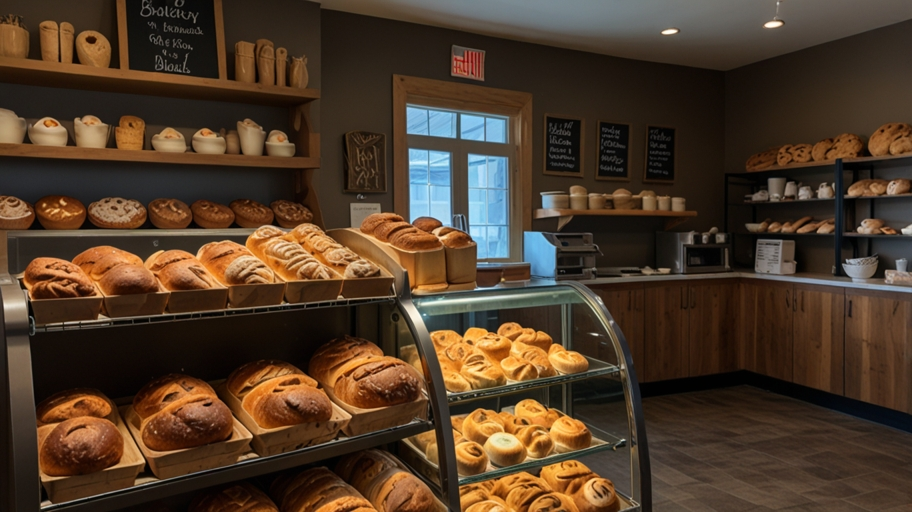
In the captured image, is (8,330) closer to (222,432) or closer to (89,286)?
(89,286)

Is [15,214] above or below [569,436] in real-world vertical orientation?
above

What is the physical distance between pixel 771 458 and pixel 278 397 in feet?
10.1

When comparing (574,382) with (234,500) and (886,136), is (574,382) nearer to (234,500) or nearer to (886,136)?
(234,500)

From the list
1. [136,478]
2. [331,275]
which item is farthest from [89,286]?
[331,275]

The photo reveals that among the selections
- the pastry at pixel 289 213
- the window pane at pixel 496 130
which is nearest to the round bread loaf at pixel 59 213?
the pastry at pixel 289 213

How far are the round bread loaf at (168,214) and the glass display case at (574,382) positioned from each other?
1666mm

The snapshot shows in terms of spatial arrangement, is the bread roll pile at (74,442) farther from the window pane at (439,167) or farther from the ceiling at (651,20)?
the window pane at (439,167)

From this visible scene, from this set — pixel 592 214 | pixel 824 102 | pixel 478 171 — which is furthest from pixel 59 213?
pixel 824 102

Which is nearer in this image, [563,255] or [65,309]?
[65,309]

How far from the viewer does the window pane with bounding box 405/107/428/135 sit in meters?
4.38

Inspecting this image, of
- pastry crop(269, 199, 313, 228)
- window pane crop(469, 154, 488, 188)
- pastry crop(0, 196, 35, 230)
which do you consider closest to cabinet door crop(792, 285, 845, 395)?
window pane crop(469, 154, 488, 188)

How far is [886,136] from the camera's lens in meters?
4.23

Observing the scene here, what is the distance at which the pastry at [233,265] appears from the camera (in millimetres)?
1515

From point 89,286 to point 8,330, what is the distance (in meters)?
0.17
